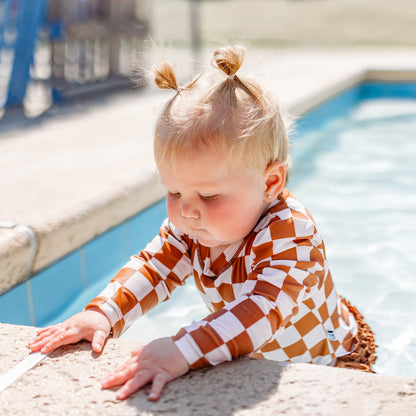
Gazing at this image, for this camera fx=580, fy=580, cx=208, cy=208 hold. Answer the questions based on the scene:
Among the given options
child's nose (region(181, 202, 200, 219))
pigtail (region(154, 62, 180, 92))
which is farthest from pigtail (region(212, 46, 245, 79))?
child's nose (region(181, 202, 200, 219))

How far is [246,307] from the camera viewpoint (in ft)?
4.92

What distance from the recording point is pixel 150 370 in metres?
1.35

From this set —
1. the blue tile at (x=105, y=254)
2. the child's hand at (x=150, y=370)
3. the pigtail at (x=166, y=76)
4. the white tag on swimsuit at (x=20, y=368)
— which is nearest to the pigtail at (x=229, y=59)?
the pigtail at (x=166, y=76)

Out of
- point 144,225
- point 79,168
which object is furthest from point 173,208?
point 79,168

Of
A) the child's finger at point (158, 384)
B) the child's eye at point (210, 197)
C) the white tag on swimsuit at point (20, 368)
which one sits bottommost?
the white tag on swimsuit at point (20, 368)

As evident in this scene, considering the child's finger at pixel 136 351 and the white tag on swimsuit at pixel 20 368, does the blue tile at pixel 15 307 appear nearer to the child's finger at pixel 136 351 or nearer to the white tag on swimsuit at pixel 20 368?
the white tag on swimsuit at pixel 20 368

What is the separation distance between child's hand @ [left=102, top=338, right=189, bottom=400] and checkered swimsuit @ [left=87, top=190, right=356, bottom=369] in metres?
0.03

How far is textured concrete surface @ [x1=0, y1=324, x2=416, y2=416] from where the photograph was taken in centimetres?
124

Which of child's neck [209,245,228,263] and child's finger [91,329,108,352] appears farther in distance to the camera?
child's neck [209,245,228,263]

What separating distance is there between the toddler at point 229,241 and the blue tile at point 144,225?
1265mm

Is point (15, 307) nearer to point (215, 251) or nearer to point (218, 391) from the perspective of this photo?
point (215, 251)

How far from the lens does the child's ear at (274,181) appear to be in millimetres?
1711

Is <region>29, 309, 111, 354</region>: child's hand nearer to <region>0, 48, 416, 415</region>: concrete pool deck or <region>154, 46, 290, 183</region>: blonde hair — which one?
<region>0, 48, 416, 415</region>: concrete pool deck

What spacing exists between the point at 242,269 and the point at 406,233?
8.62ft
